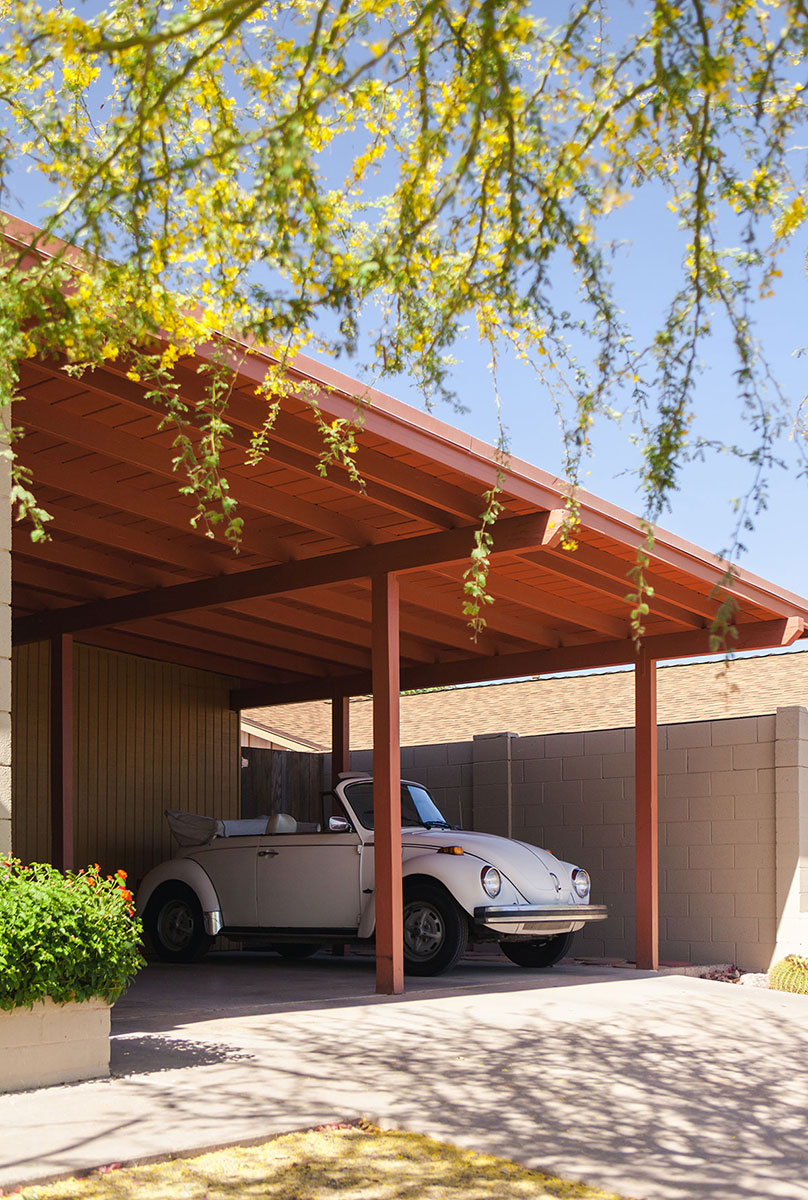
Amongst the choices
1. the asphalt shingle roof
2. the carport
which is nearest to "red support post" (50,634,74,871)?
the carport

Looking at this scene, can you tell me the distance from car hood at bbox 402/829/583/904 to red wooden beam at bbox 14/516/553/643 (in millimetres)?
2314

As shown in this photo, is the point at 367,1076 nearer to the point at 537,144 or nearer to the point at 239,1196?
the point at 239,1196

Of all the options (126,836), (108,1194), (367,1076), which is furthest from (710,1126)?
(126,836)

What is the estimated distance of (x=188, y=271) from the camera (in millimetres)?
4383

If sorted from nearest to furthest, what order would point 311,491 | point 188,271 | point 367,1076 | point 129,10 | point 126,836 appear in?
point 129,10, point 188,271, point 367,1076, point 311,491, point 126,836

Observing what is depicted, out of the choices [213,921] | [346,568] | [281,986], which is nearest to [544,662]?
[346,568]

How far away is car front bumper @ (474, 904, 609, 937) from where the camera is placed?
31.4ft

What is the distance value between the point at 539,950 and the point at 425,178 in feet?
27.6

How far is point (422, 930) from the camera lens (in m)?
10.1

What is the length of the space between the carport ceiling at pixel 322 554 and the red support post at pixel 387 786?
1.35 ft

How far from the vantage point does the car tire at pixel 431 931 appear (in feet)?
32.2

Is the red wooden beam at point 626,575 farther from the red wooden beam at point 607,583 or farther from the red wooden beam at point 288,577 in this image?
the red wooden beam at point 288,577

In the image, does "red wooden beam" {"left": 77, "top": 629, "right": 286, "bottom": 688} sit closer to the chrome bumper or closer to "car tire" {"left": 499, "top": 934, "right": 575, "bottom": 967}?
the chrome bumper

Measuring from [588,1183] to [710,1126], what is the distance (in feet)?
3.59
